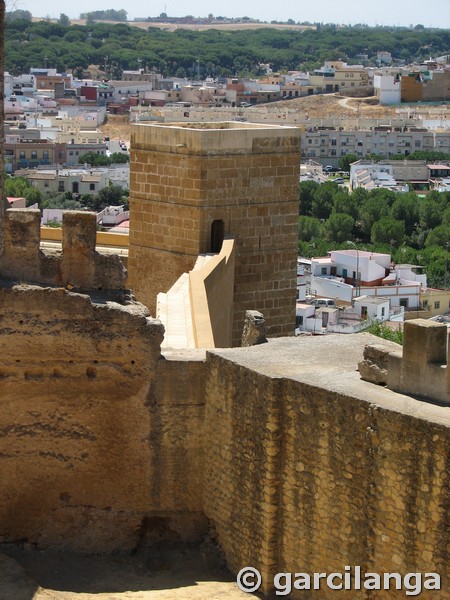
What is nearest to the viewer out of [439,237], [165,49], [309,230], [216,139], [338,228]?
[216,139]

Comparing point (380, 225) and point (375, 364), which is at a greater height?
point (375, 364)

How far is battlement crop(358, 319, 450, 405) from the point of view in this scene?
774 centimetres

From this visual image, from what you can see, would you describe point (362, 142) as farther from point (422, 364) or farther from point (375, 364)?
point (422, 364)

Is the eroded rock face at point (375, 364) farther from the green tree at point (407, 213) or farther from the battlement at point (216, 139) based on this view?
the green tree at point (407, 213)

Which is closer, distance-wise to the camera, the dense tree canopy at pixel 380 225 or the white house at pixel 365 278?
the white house at pixel 365 278

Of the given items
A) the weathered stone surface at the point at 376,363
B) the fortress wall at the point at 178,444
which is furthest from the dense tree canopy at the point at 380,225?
the weathered stone surface at the point at 376,363

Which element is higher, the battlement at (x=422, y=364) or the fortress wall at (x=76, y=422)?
the battlement at (x=422, y=364)

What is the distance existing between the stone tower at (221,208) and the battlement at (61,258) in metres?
4.83

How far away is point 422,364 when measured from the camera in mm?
7820

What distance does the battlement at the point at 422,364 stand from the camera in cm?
774

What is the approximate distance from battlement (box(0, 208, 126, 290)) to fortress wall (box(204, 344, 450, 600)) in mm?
892

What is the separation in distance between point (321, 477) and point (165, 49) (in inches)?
6415

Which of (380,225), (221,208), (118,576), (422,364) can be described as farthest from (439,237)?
(422,364)

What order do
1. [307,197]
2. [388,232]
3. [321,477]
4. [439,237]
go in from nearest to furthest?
1. [321,477]
2. [439,237]
3. [388,232]
4. [307,197]
